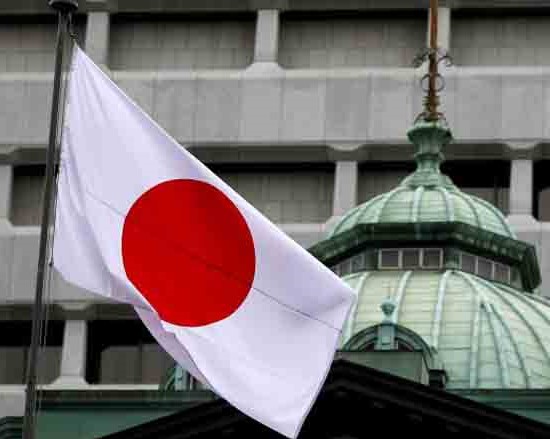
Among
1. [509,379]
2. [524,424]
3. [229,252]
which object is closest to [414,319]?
[509,379]

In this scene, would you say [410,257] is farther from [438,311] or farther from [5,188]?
[5,188]

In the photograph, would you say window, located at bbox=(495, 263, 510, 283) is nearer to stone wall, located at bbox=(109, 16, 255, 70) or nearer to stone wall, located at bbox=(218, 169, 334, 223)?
stone wall, located at bbox=(218, 169, 334, 223)

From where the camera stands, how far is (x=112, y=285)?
1220 inches

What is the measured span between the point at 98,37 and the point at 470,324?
29.6 m

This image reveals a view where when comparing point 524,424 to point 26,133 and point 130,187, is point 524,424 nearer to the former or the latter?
point 130,187

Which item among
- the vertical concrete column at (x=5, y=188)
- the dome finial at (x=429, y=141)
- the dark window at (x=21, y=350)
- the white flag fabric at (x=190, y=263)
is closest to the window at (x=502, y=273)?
the dome finial at (x=429, y=141)

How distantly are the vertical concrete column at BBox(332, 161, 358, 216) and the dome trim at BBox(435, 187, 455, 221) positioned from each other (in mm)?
18463

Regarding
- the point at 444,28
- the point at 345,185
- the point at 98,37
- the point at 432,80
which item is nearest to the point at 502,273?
the point at 432,80

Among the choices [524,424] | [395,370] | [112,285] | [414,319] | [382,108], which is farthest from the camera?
[382,108]

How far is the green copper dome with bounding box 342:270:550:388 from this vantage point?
5469cm

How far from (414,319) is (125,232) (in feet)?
80.6

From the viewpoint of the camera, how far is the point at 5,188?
82.9m

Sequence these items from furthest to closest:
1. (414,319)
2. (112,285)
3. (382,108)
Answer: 1. (382,108)
2. (414,319)
3. (112,285)

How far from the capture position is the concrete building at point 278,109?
81188 mm
